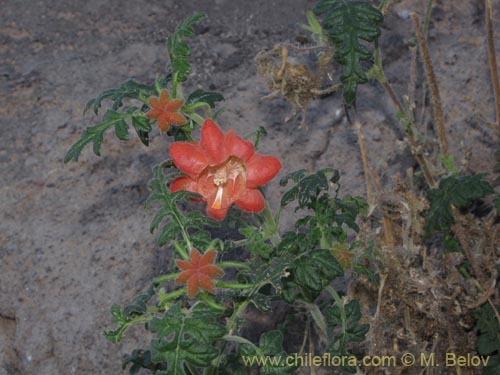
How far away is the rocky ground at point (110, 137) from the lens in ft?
7.55

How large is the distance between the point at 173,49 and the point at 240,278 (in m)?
0.53

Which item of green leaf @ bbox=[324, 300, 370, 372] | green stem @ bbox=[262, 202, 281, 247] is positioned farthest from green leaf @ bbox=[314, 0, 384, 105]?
green leaf @ bbox=[324, 300, 370, 372]

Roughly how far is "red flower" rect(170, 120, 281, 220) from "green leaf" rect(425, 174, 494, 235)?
62 centimetres

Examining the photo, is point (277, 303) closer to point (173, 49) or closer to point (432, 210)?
point (432, 210)

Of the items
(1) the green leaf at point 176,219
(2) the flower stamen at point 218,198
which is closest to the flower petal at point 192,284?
(1) the green leaf at point 176,219

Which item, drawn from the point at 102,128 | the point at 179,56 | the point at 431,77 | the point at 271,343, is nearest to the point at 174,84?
the point at 179,56

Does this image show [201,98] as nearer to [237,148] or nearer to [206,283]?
[237,148]

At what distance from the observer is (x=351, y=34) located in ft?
5.32

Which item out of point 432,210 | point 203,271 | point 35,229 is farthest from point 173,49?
point 35,229

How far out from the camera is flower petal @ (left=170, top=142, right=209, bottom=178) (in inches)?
62.8

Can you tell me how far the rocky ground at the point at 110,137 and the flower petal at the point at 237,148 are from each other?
2.35ft

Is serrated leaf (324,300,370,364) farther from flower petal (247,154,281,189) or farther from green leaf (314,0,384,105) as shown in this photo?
green leaf (314,0,384,105)

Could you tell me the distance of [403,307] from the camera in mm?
2039

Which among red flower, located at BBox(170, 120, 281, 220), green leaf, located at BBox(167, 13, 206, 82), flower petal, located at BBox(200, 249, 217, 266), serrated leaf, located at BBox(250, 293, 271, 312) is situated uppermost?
green leaf, located at BBox(167, 13, 206, 82)
